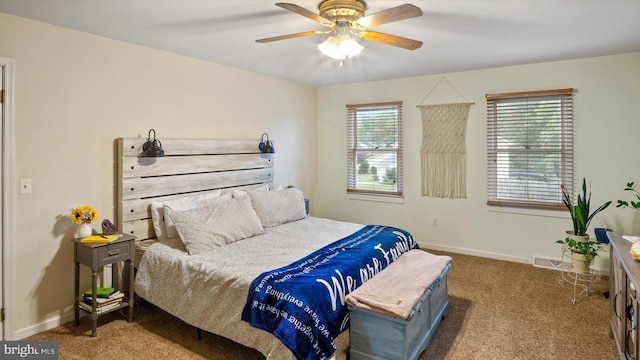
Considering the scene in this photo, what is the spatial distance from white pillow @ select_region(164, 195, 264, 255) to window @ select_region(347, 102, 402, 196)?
2269mm

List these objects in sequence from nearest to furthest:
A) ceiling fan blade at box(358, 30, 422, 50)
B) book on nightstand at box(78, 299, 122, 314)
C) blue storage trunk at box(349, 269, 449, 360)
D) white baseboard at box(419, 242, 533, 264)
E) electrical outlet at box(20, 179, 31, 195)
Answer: blue storage trunk at box(349, 269, 449, 360)
ceiling fan blade at box(358, 30, 422, 50)
electrical outlet at box(20, 179, 31, 195)
book on nightstand at box(78, 299, 122, 314)
white baseboard at box(419, 242, 533, 264)

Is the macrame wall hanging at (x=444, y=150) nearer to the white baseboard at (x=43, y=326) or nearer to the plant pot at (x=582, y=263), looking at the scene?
the plant pot at (x=582, y=263)

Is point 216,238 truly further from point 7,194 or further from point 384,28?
point 384,28

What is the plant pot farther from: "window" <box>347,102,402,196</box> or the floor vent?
"window" <box>347,102,402,196</box>

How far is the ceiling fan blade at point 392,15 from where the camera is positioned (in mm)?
2020

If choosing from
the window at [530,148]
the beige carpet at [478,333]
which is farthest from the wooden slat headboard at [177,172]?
the window at [530,148]

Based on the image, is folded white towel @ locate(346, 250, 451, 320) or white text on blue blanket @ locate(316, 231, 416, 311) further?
white text on blue blanket @ locate(316, 231, 416, 311)

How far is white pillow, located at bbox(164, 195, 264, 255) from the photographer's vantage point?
9.82 feet

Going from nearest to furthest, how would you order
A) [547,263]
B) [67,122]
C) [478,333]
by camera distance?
[478,333] → [67,122] → [547,263]

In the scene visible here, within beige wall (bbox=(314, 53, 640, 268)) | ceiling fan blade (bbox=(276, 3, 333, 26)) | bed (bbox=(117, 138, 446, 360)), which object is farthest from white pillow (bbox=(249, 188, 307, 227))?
ceiling fan blade (bbox=(276, 3, 333, 26))

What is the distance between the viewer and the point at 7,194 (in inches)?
102

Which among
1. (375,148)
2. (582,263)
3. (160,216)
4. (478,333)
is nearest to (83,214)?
(160,216)

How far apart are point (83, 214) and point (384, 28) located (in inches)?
110

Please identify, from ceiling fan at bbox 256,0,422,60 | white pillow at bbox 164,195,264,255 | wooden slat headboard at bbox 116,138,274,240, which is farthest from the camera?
wooden slat headboard at bbox 116,138,274,240
